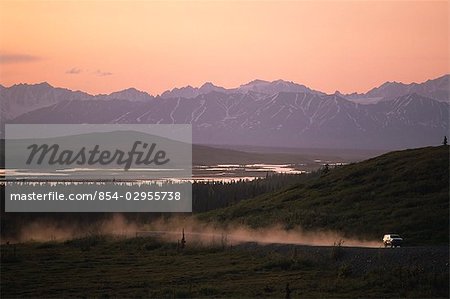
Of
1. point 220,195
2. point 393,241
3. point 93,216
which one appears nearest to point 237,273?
point 393,241

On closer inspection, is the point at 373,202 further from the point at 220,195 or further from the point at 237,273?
the point at 220,195

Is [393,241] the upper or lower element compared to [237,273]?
upper

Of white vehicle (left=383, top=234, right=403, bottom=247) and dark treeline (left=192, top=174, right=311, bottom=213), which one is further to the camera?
dark treeline (left=192, top=174, right=311, bottom=213)

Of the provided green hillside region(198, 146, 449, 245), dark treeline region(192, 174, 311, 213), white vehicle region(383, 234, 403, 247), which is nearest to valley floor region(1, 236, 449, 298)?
white vehicle region(383, 234, 403, 247)

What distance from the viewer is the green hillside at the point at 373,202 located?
261 feet

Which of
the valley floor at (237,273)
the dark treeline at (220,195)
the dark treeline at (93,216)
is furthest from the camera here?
the dark treeline at (220,195)

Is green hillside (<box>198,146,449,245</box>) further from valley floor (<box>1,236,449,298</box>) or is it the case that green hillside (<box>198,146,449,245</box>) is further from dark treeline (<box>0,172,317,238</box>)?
dark treeline (<box>0,172,317,238</box>)

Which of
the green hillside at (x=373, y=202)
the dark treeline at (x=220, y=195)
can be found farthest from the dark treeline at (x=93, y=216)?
the green hillside at (x=373, y=202)

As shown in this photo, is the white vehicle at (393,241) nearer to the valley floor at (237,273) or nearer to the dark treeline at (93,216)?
the valley floor at (237,273)

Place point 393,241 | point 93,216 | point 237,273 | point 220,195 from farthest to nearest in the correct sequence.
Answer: point 220,195 < point 93,216 < point 393,241 < point 237,273

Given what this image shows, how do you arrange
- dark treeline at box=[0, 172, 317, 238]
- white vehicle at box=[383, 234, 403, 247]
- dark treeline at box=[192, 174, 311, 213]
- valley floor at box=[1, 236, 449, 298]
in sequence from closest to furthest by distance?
valley floor at box=[1, 236, 449, 298] < white vehicle at box=[383, 234, 403, 247] < dark treeline at box=[0, 172, 317, 238] < dark treeline at box=[192, 174, 311, 213]

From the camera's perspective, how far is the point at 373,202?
92.7m

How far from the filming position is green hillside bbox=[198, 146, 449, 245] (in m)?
79.6

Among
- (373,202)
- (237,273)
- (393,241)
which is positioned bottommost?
(237,273)
